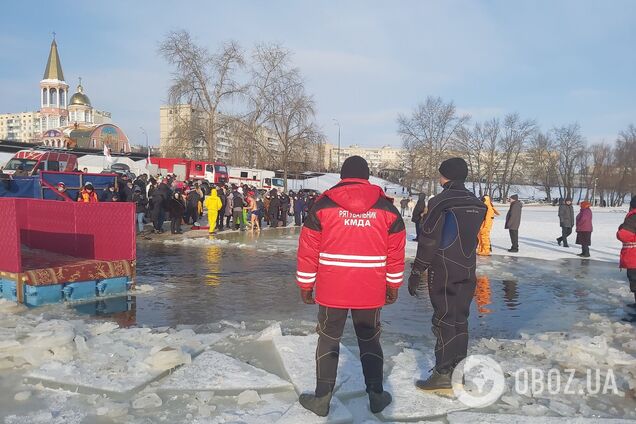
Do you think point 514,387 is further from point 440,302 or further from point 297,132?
point 297,132

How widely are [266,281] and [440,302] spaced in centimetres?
558

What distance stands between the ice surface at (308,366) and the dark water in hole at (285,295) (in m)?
1.33

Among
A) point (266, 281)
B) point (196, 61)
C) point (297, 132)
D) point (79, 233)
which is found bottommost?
point (266, 281)

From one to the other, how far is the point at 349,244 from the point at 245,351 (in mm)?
2165

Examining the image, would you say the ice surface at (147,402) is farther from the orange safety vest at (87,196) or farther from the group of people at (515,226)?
the group of people at (515,226)

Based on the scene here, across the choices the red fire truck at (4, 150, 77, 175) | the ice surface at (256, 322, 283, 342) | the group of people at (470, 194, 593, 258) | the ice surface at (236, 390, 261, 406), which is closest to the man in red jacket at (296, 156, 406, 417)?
the ice surface at (236, 390, 261, 406)

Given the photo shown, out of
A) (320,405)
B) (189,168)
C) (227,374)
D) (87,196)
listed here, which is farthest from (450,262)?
(189,168)

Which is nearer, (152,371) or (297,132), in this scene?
(152,371)

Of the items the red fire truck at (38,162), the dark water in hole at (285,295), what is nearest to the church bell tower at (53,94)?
the red fire truck at (38,162)

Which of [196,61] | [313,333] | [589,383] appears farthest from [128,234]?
[196,61]

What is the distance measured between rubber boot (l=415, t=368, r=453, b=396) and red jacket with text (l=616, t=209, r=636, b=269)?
4.47 m

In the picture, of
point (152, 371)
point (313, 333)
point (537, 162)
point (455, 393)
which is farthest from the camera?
point (537, 162)

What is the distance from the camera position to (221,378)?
4.15 m

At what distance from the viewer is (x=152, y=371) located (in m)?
4.21
